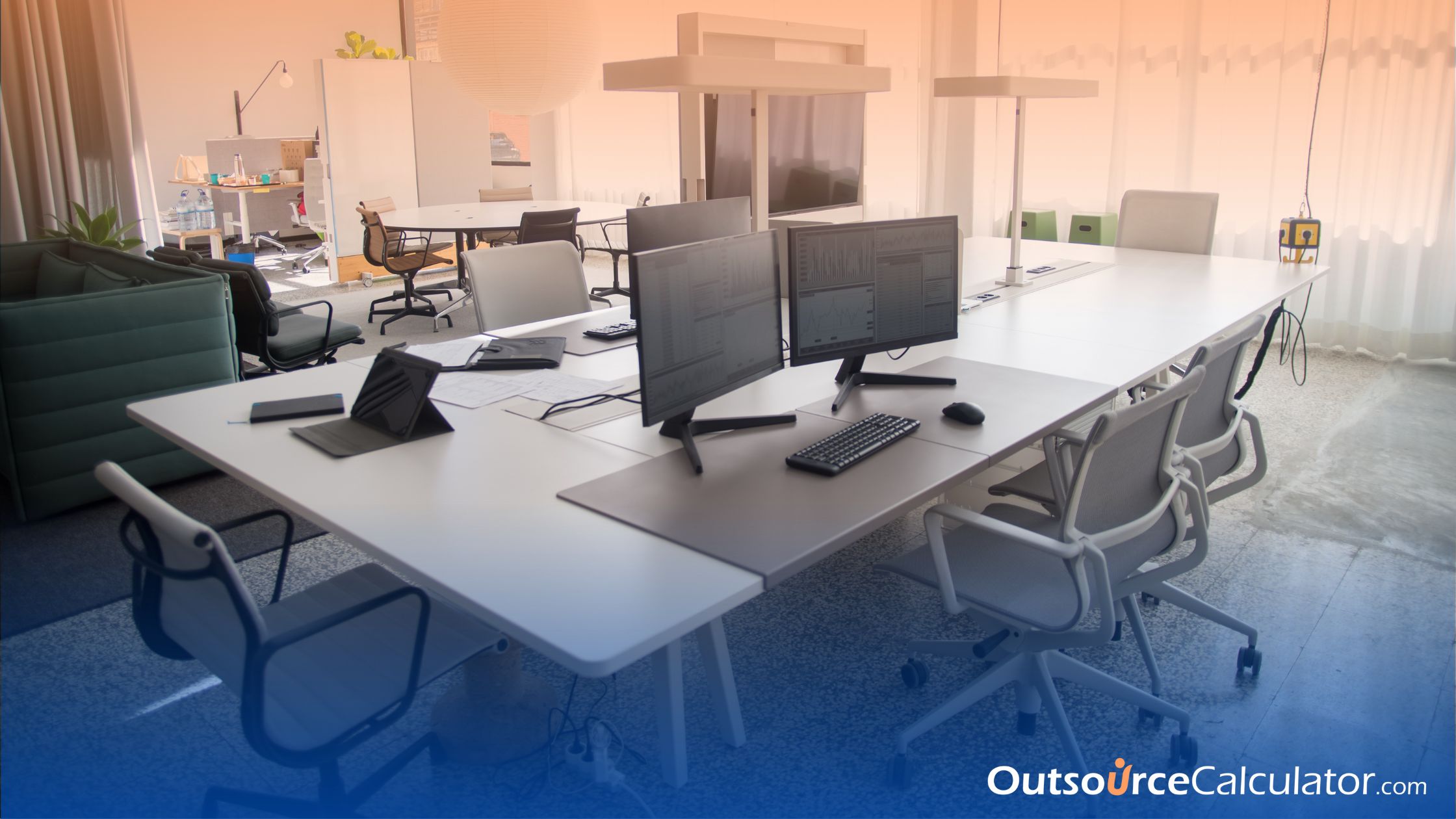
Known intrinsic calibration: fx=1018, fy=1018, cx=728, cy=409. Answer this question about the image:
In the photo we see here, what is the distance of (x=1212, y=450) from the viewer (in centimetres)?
247

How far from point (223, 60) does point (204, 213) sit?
1.90 meters

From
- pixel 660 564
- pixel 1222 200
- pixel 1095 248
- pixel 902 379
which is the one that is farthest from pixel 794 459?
pixel 1222 200

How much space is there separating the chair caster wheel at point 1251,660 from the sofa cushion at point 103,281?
3843mm

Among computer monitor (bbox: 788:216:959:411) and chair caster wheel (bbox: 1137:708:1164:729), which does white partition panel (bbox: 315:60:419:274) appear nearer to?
computer monitor (bbox: 788:216:959:411)

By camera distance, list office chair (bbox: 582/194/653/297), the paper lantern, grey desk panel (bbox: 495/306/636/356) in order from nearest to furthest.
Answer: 1. grey desk panel (bbox: 495/306/636/356)
2. the paper lantern
3. office chair (bbox: 582/194/653/297)

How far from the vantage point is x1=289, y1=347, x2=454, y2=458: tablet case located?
7.36 ft

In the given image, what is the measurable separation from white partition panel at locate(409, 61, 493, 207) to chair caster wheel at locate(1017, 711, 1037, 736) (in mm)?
7359

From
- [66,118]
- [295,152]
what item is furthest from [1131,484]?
[295,152]

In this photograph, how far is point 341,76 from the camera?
7930 mm

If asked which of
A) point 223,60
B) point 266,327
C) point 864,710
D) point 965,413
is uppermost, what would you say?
point 223,60

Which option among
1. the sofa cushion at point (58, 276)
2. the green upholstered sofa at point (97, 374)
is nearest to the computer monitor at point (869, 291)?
the green upholstered sofa at point (97, 374)

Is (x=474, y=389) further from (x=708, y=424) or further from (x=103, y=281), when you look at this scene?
(x=103, y=281)

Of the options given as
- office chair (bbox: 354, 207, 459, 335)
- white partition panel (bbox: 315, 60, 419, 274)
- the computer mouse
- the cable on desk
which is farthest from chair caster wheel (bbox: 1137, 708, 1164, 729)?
white partition panel (bbox: 315, 60, 419, 274)

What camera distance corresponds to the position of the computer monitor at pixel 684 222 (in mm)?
3016
